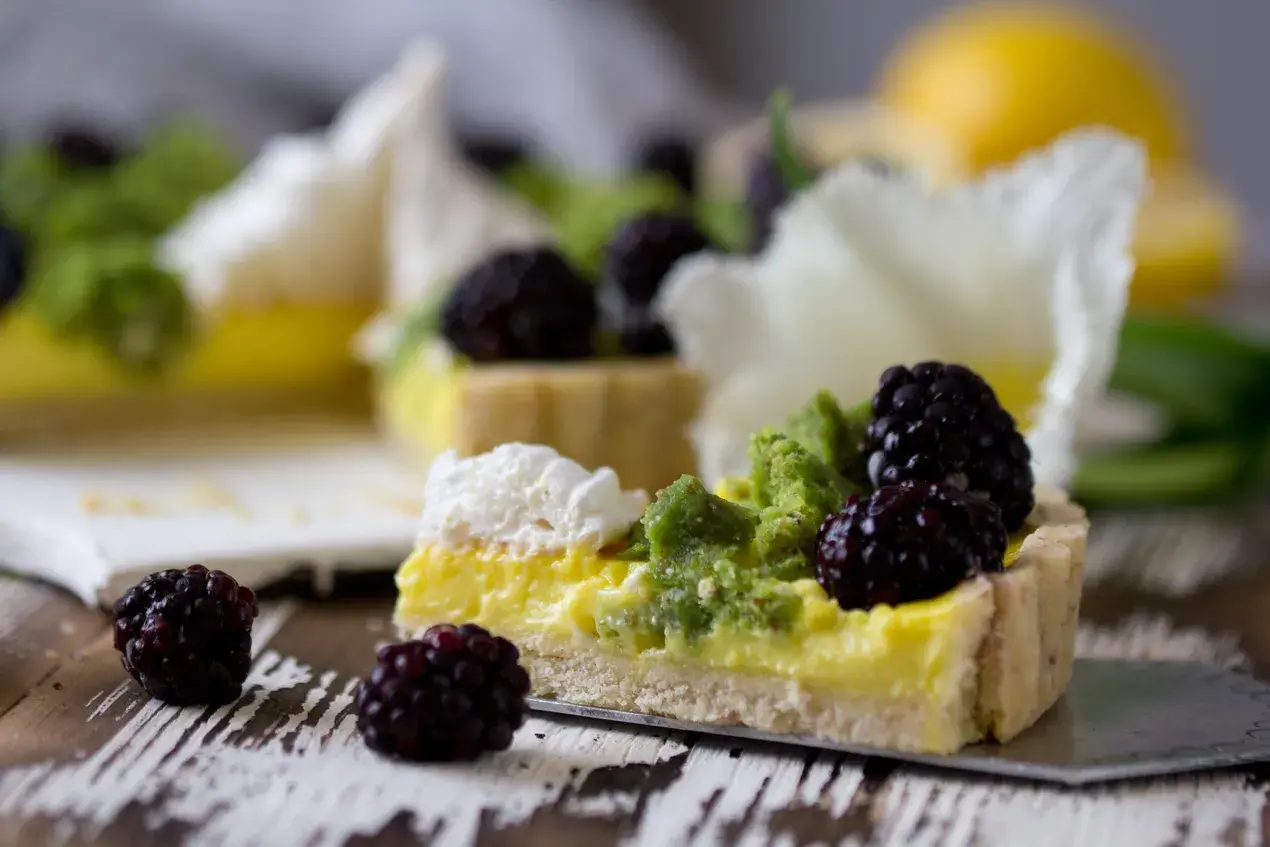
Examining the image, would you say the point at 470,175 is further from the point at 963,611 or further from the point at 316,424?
the point at 963,611

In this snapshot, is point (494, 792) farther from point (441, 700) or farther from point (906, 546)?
point (906, 546)

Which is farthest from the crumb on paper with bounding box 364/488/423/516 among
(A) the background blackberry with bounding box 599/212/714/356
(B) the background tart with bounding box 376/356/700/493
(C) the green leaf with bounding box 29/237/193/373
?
(C) the green leaf with bounding box 29/237/193/373

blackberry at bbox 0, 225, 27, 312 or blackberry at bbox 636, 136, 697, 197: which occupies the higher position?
blackberry at bbox 636, 136, 697, 197

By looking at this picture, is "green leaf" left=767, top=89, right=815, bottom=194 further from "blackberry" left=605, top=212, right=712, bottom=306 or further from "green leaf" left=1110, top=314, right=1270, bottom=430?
"green leaf" left=1110, top=314, right=1270, bottom=430

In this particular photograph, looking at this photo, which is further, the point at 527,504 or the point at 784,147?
the point at 784,147

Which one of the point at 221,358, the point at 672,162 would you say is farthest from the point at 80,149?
the point at 672,162

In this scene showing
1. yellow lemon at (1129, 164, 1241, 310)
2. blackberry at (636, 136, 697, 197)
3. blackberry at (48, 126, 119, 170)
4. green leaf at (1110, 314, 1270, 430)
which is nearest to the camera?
green leaf at (1110, 314, 1270, 430)

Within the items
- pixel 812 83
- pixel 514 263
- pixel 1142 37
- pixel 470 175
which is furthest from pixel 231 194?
pixel 1142 37
